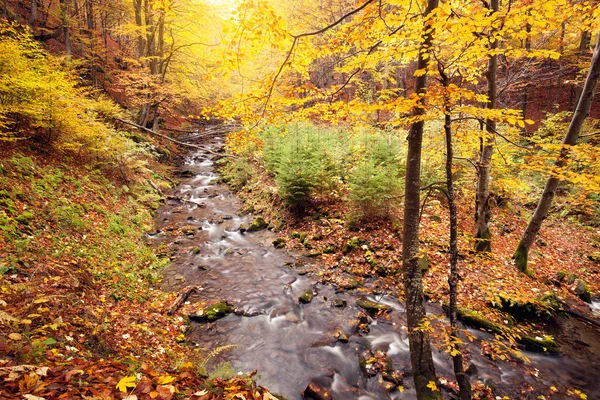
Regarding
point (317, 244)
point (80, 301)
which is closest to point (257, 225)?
point (317, 244)

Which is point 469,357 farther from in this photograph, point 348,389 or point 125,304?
point 125,304

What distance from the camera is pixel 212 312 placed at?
6441mm

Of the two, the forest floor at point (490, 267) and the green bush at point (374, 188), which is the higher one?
the green bush at point (374, 188)

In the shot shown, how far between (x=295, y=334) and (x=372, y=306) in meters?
2.02

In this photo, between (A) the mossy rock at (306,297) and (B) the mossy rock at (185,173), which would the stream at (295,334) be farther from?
(B) the mossy rock at (185,173)

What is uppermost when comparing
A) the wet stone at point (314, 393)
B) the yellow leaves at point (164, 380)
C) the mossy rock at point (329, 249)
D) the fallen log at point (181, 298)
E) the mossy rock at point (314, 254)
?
the yellow leaves at point (164, 380)

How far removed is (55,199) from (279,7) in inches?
966

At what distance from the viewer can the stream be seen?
509 centimetres

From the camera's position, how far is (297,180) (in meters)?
9.95

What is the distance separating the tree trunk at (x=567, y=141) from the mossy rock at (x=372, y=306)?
4.54m

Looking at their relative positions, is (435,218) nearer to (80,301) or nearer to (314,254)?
(314,254)

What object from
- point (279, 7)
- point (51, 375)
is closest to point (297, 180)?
point (51, 375)

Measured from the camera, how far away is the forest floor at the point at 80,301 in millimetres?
2646

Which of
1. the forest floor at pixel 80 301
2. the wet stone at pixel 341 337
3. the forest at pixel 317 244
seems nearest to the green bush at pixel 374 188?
the forest at pixel 317 244
